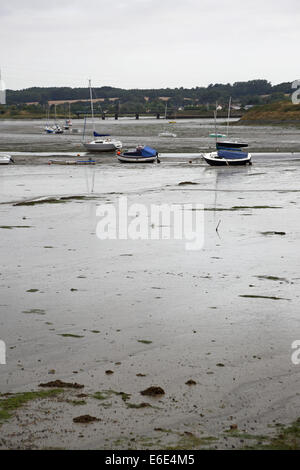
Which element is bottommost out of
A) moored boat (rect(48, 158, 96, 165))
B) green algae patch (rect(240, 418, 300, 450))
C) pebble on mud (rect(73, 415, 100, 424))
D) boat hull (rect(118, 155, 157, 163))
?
moored boat (rect(48, 158, 96, 165))

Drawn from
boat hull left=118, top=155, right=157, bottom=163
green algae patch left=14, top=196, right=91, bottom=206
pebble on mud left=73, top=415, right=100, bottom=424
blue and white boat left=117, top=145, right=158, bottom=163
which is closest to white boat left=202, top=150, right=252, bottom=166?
boat hull left=118, top=155, right=157, bottom=163

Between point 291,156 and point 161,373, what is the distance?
56.2m

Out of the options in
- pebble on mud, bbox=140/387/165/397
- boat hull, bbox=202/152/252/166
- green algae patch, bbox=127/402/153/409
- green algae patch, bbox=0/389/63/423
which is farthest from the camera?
boat hull, bbox=202/152/252/166

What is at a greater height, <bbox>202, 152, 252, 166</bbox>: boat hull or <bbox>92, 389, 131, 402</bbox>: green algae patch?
<bbox>92, 389, 131, 402</bbox>: green algae patch

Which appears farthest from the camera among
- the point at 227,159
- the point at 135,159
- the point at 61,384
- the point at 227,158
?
the point at 135,159

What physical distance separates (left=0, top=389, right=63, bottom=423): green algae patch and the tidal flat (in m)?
0.02

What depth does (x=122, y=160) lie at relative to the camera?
58938 mm

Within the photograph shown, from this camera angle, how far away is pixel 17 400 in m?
8.47

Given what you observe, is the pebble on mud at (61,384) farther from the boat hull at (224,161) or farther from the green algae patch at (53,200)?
the boat hull at (224,161)

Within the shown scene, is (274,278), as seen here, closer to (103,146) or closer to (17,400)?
(17,400)

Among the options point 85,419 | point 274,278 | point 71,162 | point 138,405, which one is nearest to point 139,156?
point 71,162

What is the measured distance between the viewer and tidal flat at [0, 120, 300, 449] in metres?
7.78

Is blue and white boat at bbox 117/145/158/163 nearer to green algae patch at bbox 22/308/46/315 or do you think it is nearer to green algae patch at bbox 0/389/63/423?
green algae patch at bbox 22/308/46/315

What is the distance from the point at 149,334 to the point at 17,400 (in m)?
3.28
